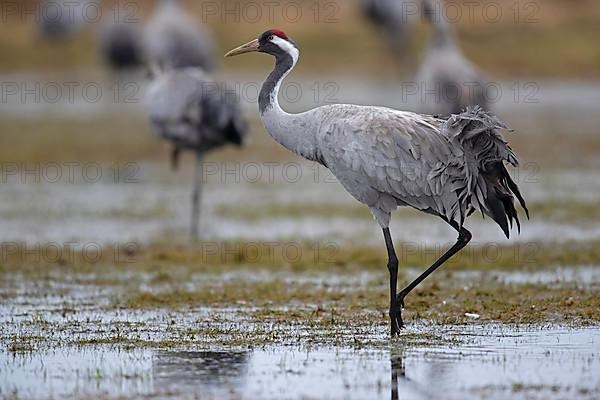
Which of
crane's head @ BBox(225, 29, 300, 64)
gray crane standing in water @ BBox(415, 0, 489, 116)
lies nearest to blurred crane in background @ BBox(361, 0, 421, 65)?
gray crane standing in water @ BBox(415, 0, 489, 116)

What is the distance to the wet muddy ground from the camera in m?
6.98

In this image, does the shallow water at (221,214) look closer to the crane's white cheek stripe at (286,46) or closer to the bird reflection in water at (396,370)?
the crane's white cheek stripe at (286,46)

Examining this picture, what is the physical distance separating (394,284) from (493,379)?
178cm

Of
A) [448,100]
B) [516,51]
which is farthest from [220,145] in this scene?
[516,51]

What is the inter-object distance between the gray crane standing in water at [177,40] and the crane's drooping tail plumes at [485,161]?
40.3 feet

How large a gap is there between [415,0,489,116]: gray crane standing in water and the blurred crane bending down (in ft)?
46.9

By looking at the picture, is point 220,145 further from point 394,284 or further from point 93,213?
point 394,284

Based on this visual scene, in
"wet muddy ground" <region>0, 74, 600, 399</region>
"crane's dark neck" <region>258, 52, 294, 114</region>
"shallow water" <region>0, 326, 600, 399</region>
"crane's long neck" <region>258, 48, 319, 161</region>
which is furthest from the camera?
"crane's dark neck" <region>258, 52, 294, 114</region>

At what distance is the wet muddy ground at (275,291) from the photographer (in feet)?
22.9

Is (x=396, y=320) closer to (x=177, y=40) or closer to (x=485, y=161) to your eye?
(x=485, y=161)

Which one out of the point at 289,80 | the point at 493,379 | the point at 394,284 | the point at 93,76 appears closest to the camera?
the point at 493,379

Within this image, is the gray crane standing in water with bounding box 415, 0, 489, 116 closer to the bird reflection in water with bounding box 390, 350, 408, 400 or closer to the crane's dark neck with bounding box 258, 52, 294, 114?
the crane's dark neck with bounding box 258, 52, 294, 114

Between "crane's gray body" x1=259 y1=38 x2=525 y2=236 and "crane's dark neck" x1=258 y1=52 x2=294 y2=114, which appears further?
"crane's dark neck" x1=258 y1=52 x2=294 y2=114

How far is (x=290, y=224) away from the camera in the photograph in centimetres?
1396
